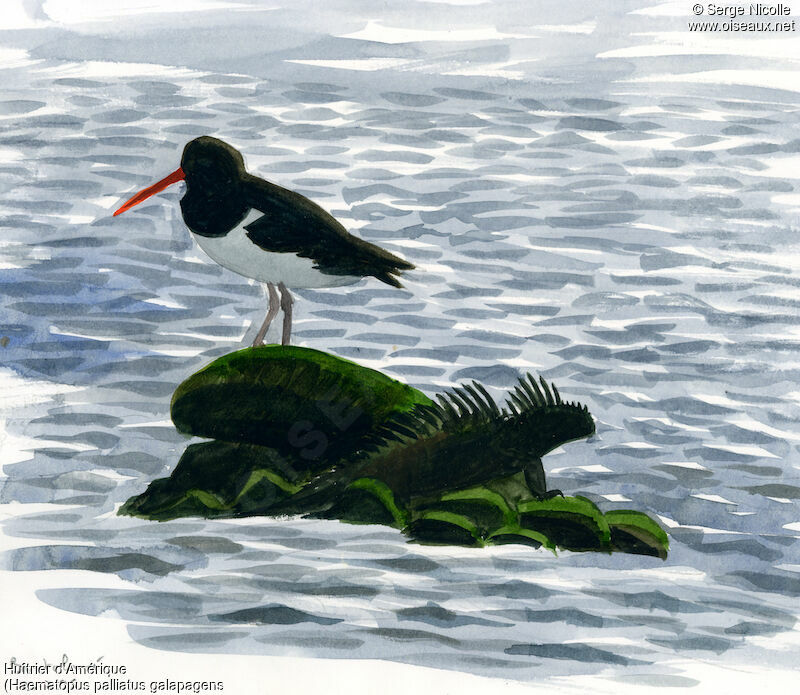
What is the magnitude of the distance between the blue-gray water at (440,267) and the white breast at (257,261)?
213 mm

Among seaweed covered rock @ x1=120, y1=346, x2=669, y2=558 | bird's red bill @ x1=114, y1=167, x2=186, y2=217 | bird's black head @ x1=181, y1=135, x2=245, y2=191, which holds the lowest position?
seaweed covered rock @ x1=120, y1=346, x2=669, y2=558

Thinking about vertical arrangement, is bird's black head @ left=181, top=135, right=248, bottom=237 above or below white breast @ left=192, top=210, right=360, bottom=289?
above

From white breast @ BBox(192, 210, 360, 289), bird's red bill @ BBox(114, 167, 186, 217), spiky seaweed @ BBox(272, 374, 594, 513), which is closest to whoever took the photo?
spiky seaweed @ BBox(272, 374, 594, 513)

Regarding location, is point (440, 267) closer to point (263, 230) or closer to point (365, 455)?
point (263, 230)

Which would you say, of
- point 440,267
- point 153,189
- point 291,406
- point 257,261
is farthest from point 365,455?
point 153,189

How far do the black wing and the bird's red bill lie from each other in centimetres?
29

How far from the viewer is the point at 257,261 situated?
3799mm

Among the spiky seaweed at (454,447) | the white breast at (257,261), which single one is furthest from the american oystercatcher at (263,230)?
the spiky seaweed at (454,447)

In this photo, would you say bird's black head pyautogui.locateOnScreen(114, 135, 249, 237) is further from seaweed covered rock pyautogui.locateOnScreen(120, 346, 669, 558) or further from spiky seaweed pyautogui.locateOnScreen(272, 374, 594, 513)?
spiky seaweed pyautogui.locateOnScreen(272, 374, 594, 513)

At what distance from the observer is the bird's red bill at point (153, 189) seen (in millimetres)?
3961

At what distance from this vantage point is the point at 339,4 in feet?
13.8

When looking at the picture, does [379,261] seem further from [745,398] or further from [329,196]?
[745,398]

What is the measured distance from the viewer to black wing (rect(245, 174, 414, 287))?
3773 mm

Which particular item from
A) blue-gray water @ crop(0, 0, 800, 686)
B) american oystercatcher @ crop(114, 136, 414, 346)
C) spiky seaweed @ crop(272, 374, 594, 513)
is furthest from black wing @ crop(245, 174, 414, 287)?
spiky seaweed @ crop(272, 374, 594, 513)
